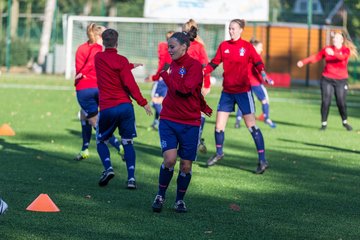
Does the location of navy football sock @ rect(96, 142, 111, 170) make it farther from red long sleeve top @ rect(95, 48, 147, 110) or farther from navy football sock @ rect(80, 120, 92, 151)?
navy football sock @ rect(80, 120, 92, 151)

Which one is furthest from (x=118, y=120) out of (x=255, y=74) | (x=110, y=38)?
(x=255, y=74)

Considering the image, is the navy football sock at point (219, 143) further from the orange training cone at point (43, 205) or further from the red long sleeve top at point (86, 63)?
the orange training cone at point (43, 205)

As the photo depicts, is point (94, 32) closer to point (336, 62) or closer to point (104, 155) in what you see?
point (104, 155)

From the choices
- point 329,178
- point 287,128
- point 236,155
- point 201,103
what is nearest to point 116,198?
point 201,103

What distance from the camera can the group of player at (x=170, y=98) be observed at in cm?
1001

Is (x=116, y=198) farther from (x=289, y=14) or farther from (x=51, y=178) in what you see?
(x=289, y=14)

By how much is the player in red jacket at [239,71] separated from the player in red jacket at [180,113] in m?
3.30

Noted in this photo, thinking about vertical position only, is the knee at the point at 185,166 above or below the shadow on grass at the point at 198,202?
above

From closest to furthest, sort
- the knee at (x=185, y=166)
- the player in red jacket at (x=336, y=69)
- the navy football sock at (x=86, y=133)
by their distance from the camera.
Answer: the knee at (x=185, y=166) → the navy football sock at (x=86, y=133) → the player in red jacket at (x=336, y=69)

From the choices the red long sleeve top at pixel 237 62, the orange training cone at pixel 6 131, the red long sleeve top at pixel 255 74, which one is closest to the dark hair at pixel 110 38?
the red long sleeve top at pixel 237 62

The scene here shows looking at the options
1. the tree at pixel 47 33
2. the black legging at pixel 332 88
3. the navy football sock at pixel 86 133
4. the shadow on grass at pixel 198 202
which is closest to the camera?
the shadow on grass at pixel 198 202

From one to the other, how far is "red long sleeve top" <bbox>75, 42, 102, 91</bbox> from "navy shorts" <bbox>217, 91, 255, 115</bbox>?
1.84 meters

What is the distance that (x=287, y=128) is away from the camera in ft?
68.5

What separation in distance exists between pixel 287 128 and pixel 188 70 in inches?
440
